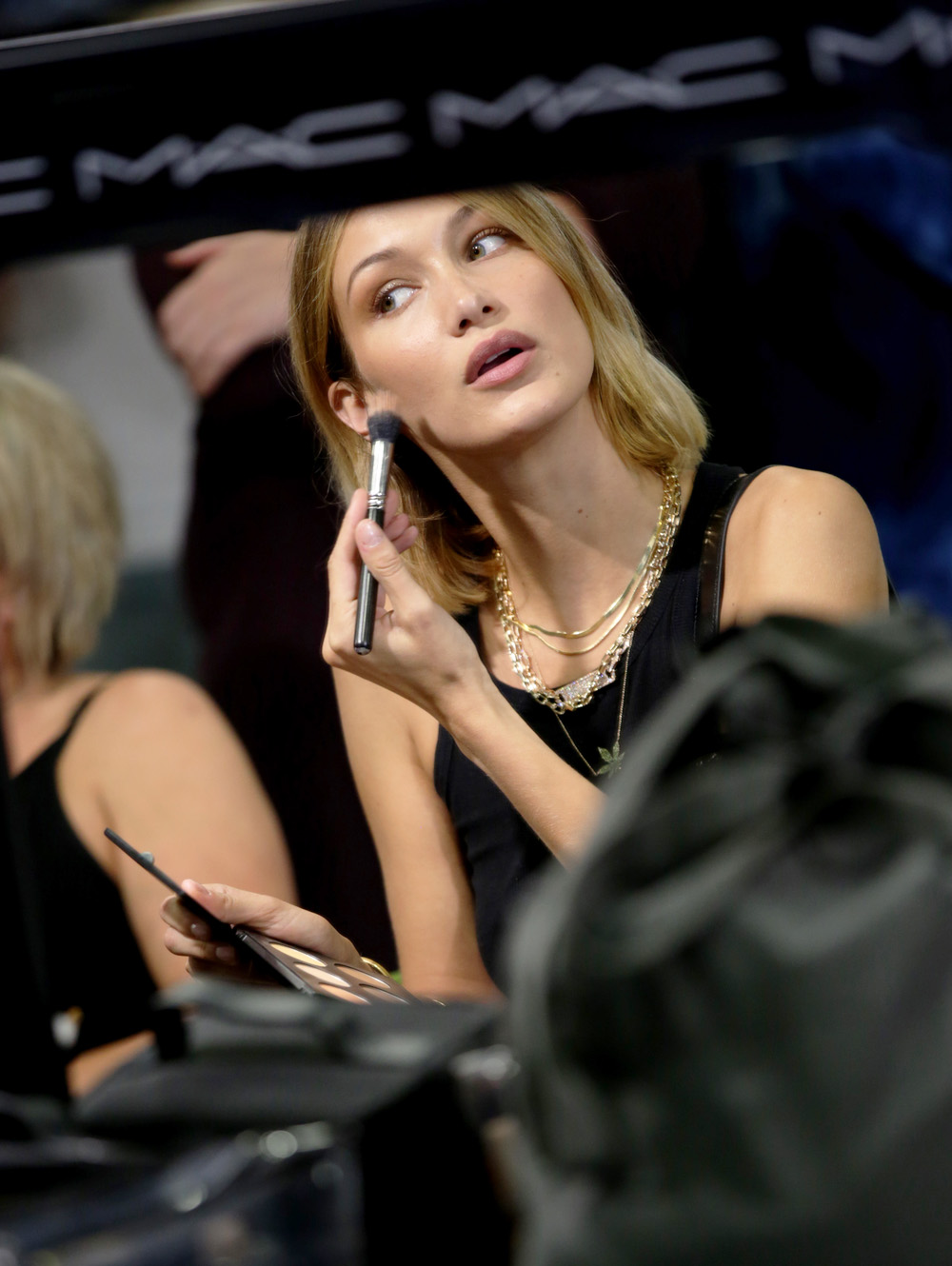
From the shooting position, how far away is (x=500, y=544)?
0.91 meters

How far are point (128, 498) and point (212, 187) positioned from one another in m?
0.22

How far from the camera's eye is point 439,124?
2.21ft

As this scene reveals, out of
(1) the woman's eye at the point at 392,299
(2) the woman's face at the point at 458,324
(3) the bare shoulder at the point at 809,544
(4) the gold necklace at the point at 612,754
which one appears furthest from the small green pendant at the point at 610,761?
(1) the woman's eye at the point at 392,299

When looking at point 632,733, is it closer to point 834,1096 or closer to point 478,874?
point 478,874

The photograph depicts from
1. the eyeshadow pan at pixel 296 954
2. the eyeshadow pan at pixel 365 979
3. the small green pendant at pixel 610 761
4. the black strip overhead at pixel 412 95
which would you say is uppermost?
the black strip overhead at pixel 412 95

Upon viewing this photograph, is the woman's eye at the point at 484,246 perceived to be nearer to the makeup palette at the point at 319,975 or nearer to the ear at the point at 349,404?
the ear at the point at 349,404

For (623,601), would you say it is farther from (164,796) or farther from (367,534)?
(164,796)

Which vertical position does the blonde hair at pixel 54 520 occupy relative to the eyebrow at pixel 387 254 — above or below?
below

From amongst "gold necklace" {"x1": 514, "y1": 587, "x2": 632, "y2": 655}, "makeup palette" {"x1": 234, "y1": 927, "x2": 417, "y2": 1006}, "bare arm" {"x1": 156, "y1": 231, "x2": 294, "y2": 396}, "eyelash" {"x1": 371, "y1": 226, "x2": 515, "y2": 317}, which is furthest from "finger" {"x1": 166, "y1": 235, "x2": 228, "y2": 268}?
"makeup palette" {"x1": 234, "y1": 927, "x2": 417, "y2": 1006}

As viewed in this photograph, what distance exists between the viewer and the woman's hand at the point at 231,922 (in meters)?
0.79

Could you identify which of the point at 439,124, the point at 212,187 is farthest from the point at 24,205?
the point at 439,124

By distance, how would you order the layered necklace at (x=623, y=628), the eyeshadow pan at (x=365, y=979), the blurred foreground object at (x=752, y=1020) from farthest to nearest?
the layered necklace at (x=623, y=628), the eyeshadow pan at (x=365, y=979), the blurred foreground object at (x=752, y=1020)

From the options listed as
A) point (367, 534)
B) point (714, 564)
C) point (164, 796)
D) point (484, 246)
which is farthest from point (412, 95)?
point (164, 796)

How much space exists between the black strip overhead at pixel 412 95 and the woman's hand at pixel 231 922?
407 millimetres
